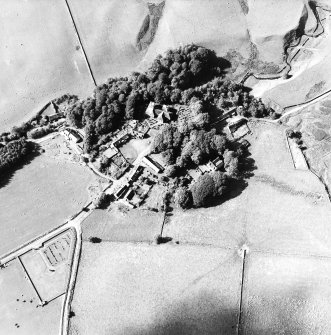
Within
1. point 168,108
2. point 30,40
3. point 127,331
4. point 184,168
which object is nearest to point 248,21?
point 168,108

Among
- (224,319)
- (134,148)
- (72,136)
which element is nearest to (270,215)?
(224,319)

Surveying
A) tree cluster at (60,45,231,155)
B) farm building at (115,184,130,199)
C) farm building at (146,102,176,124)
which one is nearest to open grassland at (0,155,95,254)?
farm building at (115,184,130,199)

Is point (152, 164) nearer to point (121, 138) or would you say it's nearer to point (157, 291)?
point (121, 138)

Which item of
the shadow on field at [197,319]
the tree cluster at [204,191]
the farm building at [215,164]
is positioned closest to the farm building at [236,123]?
the farm building at [215,164]

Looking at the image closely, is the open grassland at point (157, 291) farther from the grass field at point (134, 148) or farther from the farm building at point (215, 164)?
the grass field at point (134, 148)

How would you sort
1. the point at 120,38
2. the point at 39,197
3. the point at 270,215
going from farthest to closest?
the point at 120,38 < the point at 39,197 < the point at 270,215

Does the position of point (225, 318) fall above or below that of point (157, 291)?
below

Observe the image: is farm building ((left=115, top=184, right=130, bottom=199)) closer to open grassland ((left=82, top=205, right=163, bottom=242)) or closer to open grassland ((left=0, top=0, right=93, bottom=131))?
open grassland ((left=82, top=205, right=163, bottom=242))

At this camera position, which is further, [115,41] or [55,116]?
[115,41]
